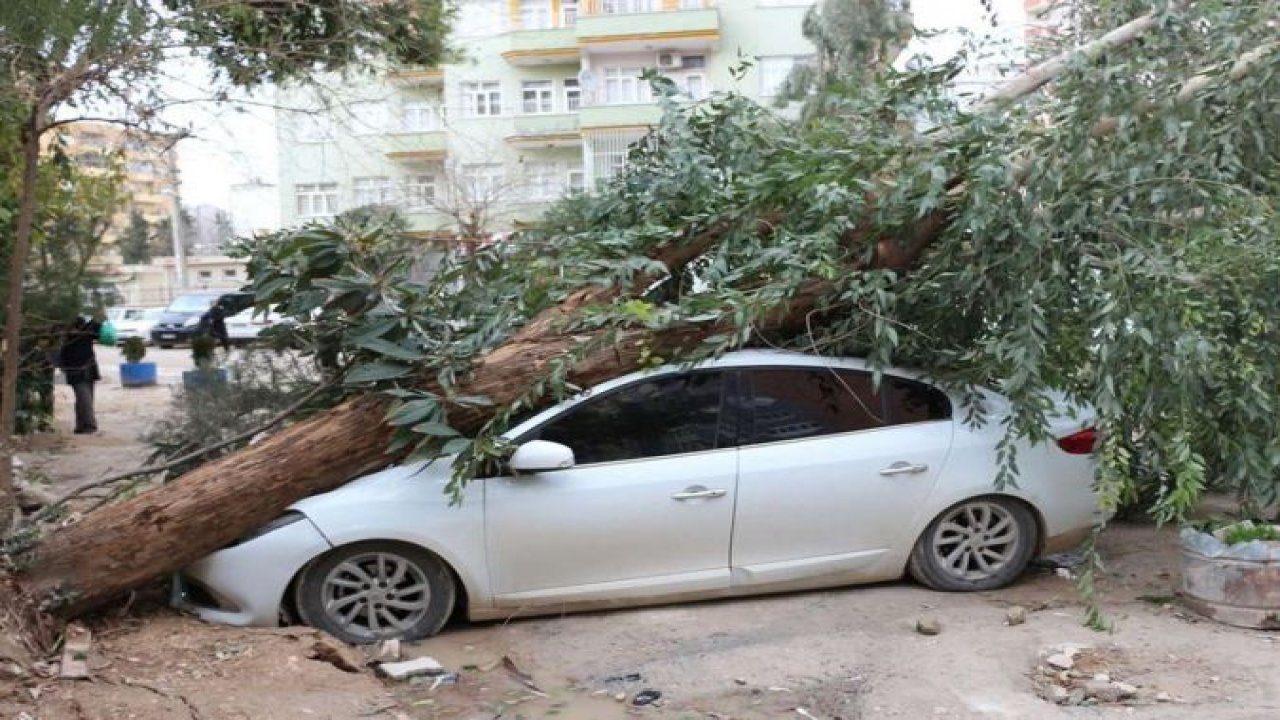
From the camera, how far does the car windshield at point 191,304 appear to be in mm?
34569

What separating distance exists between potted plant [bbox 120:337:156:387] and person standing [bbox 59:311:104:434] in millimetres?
7248

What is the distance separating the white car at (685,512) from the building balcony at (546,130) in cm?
2871

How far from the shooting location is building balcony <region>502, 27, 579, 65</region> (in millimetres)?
34531

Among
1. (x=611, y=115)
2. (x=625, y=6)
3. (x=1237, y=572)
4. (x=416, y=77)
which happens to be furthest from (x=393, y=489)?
(x=625, y=6)

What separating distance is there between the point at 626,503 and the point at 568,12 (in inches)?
1307

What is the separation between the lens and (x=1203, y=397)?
15.9ft

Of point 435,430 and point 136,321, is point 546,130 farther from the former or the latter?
point 435,430

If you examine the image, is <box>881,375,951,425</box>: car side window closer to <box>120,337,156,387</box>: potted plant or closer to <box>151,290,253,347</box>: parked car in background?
<box>120,337,156,387</box>: potted plant

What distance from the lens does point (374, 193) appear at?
19.2m

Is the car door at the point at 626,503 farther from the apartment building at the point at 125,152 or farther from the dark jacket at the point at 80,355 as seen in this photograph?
the dark jacket at the point at 80,355

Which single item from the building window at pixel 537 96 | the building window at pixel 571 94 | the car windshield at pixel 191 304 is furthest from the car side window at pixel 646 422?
the car windshield at pixel 191 304

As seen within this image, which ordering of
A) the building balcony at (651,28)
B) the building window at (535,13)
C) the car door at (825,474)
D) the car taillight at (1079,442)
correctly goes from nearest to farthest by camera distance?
the car door at (825,474) → the car taillight at (1079,442) → the building balcony at (651,28) → the building window at (535,13)

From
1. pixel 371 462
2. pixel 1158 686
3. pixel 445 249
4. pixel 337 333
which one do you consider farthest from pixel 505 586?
pixel 1158 686

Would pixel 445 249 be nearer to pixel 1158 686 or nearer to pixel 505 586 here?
pixel 505 586
